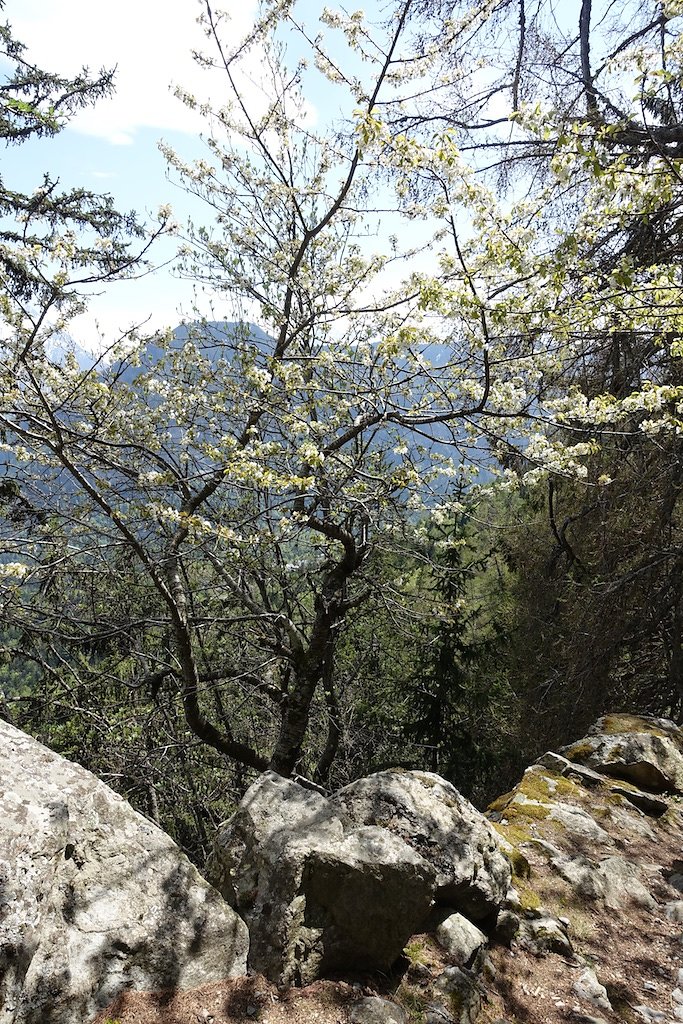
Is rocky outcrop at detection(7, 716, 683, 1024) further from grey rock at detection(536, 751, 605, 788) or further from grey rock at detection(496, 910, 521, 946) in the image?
grey rock at detection(536, 751, 605, 788)

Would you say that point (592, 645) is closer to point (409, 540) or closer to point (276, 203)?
point (409, 540)

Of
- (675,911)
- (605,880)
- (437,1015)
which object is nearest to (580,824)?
(605,880)

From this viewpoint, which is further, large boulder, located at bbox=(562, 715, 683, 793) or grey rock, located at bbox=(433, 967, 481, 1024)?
large boulder, located at bbox=(562, 715, 683, 793)

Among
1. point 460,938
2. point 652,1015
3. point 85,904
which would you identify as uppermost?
point 85,904

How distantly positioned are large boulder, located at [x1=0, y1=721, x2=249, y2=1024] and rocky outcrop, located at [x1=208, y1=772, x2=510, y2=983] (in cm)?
20

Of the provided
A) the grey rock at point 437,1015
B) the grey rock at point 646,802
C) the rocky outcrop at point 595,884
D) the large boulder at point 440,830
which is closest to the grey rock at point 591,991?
the rocky outcrop at point 595,884

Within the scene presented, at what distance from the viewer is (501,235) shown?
410cm

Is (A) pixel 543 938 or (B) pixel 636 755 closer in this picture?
(A) pixel 543 938

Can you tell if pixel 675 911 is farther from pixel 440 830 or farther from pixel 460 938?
pixel 440 830

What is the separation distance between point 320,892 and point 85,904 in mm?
1032

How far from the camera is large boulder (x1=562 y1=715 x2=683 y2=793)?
6426mm

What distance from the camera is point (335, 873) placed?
292cm

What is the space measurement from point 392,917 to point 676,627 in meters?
6.49

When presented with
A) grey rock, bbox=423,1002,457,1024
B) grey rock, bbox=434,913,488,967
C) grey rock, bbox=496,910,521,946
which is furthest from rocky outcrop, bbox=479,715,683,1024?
grey rock, bbox=423,1002,457,1024
